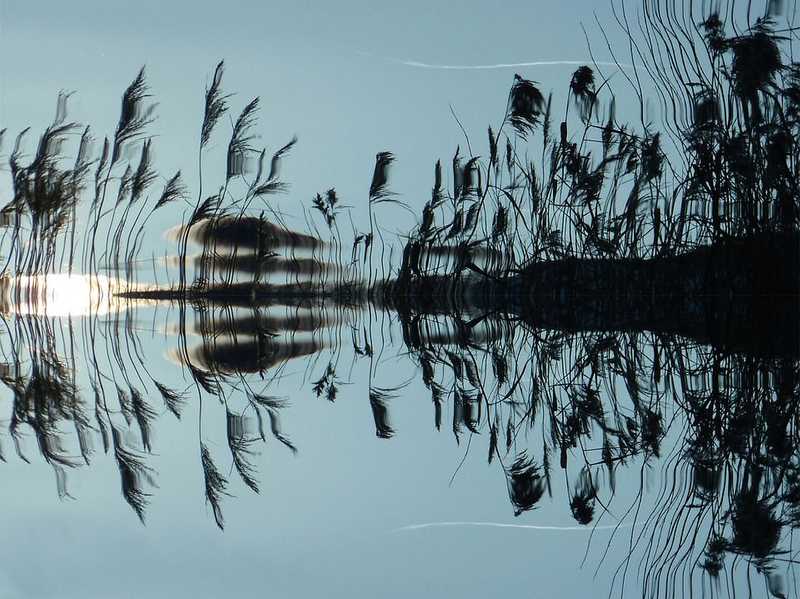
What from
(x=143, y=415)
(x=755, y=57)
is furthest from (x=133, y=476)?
(x=755, y=57)

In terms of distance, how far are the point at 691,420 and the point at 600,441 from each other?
175 mm

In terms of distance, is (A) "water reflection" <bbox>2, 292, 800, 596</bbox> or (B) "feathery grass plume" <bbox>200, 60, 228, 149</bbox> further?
(B) "feathery grass plume" <bbox>200, 60, 228, 149</bbox>

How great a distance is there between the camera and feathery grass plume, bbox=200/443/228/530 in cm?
92

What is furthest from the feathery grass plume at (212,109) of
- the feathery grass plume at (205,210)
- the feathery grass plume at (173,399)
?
the feathery grass plume at (173,399)

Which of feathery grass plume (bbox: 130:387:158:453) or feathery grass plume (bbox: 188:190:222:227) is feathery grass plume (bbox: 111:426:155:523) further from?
feathery grass plume (bbox: 188:190:222:227)

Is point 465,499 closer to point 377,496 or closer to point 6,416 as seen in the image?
point 377,496

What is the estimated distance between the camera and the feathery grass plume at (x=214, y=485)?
92cm

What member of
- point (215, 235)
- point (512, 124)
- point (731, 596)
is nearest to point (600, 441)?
point (731, 596)

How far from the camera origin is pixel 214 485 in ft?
3.29

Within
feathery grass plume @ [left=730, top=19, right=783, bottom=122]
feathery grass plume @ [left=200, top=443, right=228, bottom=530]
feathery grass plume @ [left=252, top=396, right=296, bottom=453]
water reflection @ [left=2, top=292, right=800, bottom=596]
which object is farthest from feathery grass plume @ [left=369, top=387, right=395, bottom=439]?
feathery grass plume @ [left=730, top=19, right=783, bottom=122]

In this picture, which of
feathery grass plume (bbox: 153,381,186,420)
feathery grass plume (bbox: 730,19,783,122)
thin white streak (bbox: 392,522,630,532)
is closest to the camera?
thin white streak (bbox: 392,522,630,532)

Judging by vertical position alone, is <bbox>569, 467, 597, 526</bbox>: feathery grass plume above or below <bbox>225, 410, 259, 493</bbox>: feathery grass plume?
below

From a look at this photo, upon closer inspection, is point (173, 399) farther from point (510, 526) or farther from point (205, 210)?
point (205, 210)

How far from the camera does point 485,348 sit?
2.41 metres
